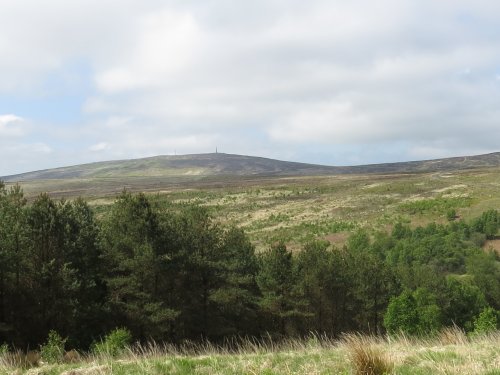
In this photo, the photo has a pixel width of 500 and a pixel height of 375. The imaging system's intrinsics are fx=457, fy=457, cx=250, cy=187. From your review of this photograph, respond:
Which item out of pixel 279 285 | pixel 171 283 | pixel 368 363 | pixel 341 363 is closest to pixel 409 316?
pixel 279 285

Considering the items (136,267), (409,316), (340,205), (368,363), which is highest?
(368,363)

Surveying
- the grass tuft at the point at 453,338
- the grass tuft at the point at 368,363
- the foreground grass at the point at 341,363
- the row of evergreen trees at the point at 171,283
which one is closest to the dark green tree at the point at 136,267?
the row of evergreen trees at the point at 171,283

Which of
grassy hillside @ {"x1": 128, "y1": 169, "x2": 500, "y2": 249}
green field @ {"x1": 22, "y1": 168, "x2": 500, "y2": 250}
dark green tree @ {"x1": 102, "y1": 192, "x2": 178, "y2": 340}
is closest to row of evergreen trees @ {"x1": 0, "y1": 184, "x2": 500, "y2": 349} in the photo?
dark green tree @ {"x1": 102, "y1": 192, "x2": 178, "y2": 340}

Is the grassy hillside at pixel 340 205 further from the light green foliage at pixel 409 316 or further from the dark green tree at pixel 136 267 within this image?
the dark green tree at pixel 136 267

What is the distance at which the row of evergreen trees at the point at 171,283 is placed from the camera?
2859cm

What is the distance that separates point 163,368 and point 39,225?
2262 cm

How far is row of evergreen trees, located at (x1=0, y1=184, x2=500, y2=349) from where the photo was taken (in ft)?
93.8

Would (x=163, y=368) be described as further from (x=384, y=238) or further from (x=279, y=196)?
(x=279, y=196)

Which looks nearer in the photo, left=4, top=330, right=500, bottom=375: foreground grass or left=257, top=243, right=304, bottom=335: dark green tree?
left=4, top=330, right=500, bottom=375: foreground grass

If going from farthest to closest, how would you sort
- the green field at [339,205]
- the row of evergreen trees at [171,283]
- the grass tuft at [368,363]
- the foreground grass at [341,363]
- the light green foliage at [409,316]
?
1. the green field at [339,205]
2. the light green foliage at [409,316]
3. the row of evergreen trees at [171,283]
4. the foreground grass at [341,363]
5. the grass tuft at [368,363]

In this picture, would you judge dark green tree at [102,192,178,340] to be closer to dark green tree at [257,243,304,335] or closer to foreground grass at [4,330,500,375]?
dark green tree at [257,243,304,335]

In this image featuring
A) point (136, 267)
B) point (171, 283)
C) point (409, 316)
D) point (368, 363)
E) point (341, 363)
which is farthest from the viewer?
point (409, 316)

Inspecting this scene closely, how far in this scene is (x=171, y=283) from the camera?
33.4 metres

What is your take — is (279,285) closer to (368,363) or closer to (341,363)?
(341,363)
